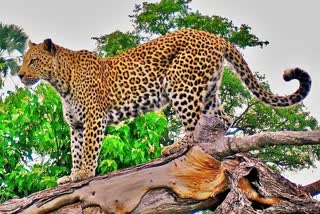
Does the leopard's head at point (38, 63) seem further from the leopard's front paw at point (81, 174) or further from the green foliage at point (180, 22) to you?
the green foliage at point (180, 22)

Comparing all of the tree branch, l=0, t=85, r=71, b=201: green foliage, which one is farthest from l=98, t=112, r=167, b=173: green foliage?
the tree branch

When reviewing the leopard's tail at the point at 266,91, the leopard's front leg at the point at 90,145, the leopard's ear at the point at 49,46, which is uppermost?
the leopard's ear at the point at 49,46

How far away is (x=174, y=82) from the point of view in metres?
13.4

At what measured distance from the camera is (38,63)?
14164 millimetres

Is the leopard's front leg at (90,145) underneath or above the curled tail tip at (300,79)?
underneath

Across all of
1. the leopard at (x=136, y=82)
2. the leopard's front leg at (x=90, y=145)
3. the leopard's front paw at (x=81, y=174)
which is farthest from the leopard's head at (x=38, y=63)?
the leopard's front paw at (x=81, y=174)

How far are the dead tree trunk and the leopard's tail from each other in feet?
6.02

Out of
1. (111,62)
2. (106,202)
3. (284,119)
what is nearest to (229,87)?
(284,119)

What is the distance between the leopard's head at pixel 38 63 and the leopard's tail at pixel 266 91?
2495 mm

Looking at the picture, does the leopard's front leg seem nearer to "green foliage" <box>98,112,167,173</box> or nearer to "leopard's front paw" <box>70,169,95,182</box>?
"leopard's front paw" <box>70,169,95,182</box>

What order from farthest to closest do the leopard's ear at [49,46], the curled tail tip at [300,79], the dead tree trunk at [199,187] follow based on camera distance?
the leopard's ear at [49,46] → the curled tail tip at [300,79] → the dead tree trunk at [199,187]

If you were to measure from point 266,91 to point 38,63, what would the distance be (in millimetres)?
3230

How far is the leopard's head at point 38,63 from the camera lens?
14102 mm

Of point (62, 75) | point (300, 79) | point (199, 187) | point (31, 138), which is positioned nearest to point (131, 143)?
point (31, 138)
